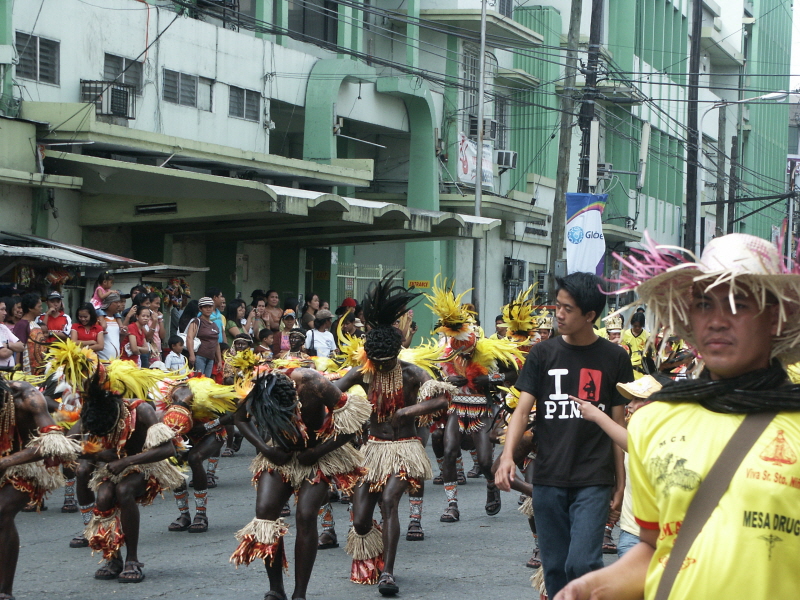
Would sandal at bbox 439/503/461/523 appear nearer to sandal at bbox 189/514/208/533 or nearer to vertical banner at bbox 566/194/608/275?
sandal at bbox 189/514/208/533

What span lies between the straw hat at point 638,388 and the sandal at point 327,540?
409 cm

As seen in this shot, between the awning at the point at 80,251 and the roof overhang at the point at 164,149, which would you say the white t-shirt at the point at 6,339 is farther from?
the roof overhang at the point at 164,149

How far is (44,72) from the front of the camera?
754 inches

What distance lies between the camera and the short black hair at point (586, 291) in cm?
584

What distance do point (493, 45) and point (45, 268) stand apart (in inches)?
719

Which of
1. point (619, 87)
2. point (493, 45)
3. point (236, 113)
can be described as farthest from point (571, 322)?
point (619, 87)

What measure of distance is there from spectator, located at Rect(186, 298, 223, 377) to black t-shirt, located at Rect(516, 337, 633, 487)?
10.2 metres

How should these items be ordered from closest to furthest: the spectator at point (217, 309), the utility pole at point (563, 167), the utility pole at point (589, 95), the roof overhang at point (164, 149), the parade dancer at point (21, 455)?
the parade dancer at point (21, 455) < the spectator at point (217, 309) < the roof overhang at point (164, 149) < the utility pole at point (589, 95) < the utility pole at point (563, 167)

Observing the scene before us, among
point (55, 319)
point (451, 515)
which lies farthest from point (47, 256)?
point (451, 515)

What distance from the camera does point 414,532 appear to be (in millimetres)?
9578

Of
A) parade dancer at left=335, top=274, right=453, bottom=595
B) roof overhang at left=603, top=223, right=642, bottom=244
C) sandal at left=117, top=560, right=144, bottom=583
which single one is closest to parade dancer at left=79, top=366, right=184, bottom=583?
sandal at left=117, top=560, right=144, bottom=583

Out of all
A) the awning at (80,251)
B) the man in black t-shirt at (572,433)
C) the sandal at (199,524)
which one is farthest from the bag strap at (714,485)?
the awning at (80,251)

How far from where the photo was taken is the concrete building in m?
18.6

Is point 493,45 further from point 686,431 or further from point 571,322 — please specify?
point 686,431
